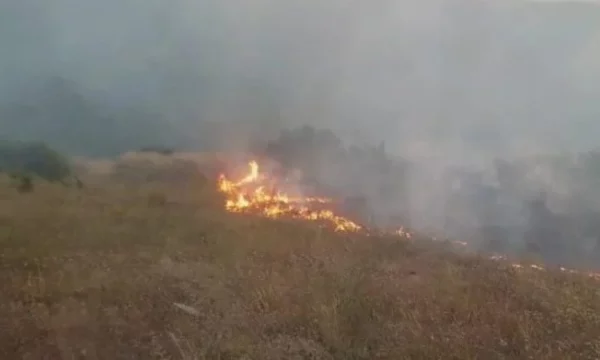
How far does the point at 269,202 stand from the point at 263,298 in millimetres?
12045

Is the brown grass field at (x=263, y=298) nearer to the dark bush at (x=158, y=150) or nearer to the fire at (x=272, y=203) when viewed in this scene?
the fire at (x=272, y=203)

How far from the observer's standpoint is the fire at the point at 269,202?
18.7 m

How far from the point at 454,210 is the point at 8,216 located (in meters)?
14.9

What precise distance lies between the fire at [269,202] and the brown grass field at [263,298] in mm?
3909

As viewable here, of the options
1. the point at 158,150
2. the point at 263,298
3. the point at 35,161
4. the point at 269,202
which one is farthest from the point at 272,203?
the point at 158,150

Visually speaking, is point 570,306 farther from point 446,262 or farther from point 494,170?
point 494,170

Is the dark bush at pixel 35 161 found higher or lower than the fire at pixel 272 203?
higher

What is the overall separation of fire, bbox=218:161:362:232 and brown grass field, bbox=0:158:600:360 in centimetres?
391

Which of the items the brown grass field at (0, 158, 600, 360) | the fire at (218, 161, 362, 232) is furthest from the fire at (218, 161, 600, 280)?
the brown grass field at (0, 158, 600, 360)

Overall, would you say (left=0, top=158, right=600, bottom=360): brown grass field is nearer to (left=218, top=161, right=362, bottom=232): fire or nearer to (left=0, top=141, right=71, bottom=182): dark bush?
(left=218, top=161, right=362, bottom=232): fire

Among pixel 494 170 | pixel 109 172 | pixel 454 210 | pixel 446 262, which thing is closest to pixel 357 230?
pixel 446 262

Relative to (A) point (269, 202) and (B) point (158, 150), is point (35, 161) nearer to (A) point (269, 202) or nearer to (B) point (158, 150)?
(B) point (158, 150)

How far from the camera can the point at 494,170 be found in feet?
104

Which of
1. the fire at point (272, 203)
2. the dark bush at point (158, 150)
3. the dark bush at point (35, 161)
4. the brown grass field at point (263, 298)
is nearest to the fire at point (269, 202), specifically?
the fire at point (272, 203)
